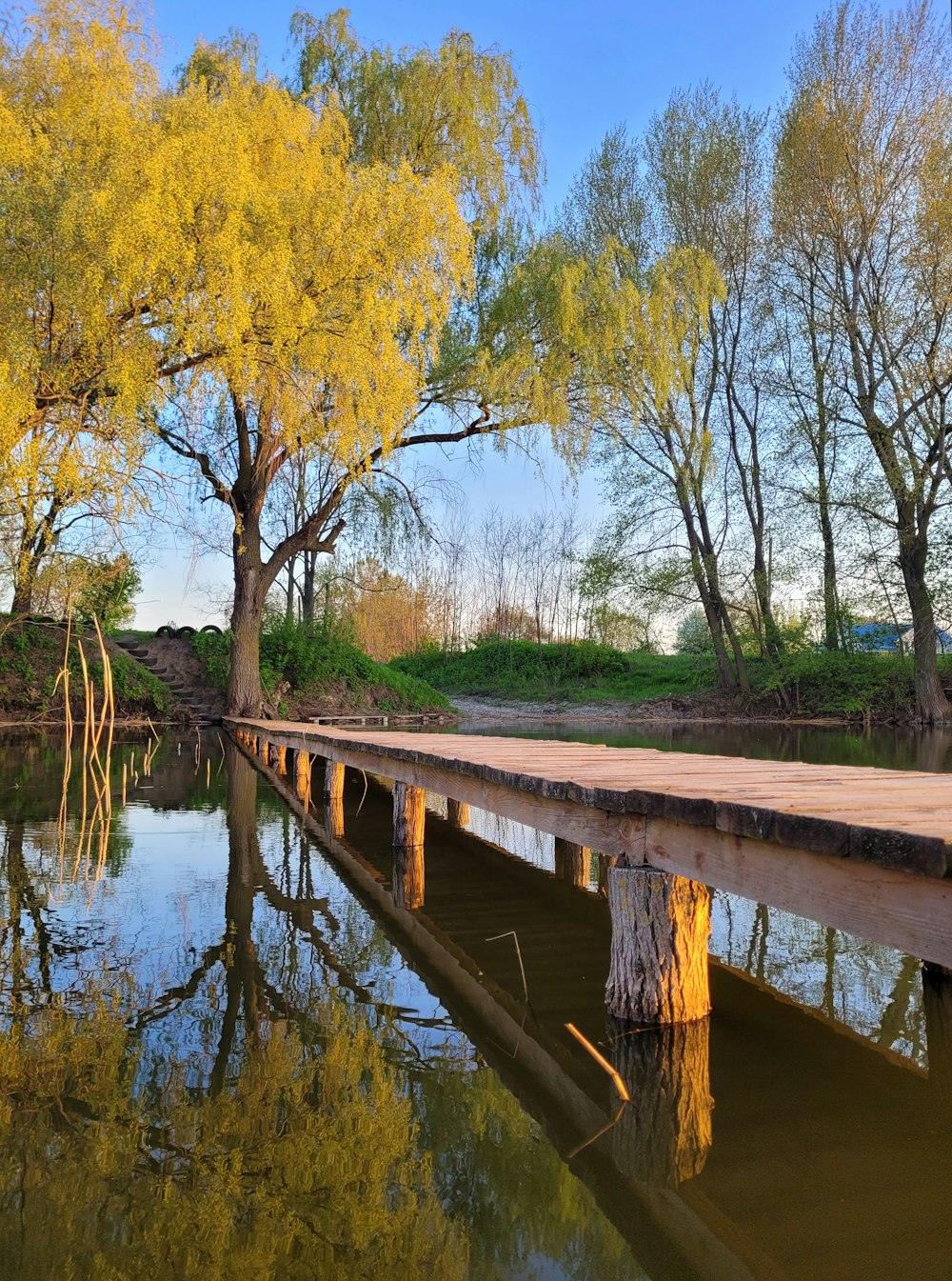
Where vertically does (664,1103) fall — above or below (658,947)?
below

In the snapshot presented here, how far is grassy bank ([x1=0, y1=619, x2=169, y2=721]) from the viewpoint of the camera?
604 inches

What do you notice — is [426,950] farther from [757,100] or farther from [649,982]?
[757,100]

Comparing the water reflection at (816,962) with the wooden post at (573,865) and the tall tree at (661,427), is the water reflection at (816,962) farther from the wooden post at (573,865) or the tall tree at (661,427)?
the tall tree at (661,427)

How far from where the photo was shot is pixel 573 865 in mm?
4711

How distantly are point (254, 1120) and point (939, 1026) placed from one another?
6.32 ft

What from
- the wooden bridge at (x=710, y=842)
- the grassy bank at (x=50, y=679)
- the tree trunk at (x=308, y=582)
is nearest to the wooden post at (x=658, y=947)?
the wooden bridge at (x=710, y=842)

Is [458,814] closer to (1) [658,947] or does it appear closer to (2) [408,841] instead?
(2) [408,841]

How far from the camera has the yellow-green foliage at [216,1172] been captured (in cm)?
159

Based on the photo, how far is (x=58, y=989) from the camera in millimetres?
2863

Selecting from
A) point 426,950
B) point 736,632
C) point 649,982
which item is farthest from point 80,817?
point 736,632

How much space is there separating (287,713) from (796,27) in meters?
16.4

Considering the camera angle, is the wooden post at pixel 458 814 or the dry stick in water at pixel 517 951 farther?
the wooden post at pixel 458 814

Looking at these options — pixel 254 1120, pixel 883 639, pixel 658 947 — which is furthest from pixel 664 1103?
pixel 883 639

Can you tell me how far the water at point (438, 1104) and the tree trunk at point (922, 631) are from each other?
54.2 ft
